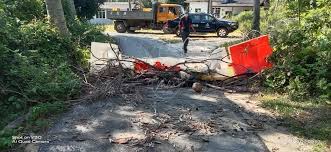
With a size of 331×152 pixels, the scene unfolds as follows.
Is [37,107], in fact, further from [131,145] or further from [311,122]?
[311,122]

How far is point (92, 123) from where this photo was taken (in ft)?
21.0

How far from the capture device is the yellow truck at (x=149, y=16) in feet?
104

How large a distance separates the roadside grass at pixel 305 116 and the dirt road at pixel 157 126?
0.57 m

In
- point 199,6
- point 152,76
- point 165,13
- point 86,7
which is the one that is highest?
point 199,6

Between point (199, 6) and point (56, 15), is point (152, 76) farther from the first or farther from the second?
point (199, 6)

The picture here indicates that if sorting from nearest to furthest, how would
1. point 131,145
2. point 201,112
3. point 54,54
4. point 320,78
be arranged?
point 131,145 < point 201,112 < point 320,78 < point 54,54

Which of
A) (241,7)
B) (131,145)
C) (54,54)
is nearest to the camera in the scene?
(131,145)

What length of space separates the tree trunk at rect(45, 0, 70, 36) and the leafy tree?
719 inches

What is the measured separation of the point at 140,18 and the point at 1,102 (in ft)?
82.6

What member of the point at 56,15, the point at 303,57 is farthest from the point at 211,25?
the point at 303,57

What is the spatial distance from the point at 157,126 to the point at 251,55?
4.20 meters

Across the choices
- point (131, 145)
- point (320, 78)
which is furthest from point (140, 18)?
point (131, 145)

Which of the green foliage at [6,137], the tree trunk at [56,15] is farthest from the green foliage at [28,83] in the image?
the tree trunk at [56,15]

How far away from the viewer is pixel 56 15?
1220cm
